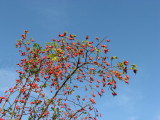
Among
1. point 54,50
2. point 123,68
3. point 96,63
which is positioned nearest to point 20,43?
point 54,50

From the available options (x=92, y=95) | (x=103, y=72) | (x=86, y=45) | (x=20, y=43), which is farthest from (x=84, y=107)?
(x=20, y=43)

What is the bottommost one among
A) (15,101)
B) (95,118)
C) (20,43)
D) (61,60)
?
(95,118)

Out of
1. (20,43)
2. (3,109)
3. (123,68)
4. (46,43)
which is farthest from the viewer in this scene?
(20,43)

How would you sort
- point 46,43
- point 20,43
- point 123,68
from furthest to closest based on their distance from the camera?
point 20,43
point 46,43
point 123,68

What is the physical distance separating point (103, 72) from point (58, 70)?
8.84 feet

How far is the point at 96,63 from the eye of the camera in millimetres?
15047

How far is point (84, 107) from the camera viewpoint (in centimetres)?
1527

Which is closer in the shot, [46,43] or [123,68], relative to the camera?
[123,68]

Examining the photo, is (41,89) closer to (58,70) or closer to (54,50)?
(58,70)

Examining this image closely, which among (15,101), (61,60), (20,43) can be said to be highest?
(20,43)

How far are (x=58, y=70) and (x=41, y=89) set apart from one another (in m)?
1.79

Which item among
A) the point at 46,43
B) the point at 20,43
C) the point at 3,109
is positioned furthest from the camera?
the point at 20,43

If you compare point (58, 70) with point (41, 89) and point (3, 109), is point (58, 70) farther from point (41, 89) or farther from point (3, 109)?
point (3, 109)

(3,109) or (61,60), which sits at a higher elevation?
(61,60)
